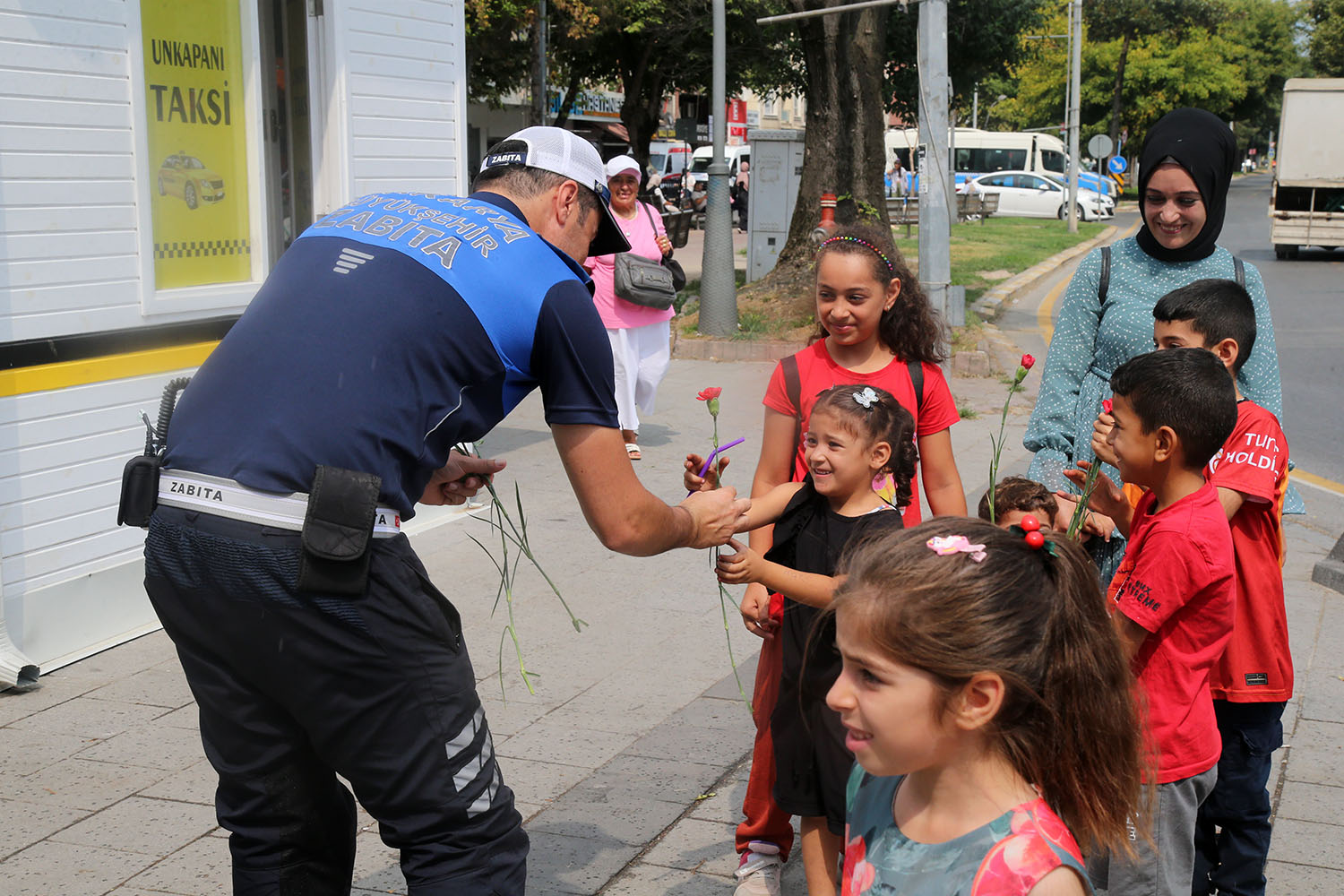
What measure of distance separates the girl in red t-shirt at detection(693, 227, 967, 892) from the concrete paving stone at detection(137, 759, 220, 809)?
170 cm

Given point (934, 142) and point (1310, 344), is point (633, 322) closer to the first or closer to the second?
point (934, 142)

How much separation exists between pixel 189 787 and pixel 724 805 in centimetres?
165

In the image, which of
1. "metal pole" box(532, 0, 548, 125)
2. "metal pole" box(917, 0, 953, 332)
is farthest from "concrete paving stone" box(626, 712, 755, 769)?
"metal pole" box(532, 0, 548, 125)

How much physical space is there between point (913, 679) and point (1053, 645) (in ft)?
0.71

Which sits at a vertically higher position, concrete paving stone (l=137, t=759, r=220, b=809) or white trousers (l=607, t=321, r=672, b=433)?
white trousers (l=607, t=321, r=672, b=433)

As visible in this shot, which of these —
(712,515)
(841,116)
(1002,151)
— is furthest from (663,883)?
(1002,151)

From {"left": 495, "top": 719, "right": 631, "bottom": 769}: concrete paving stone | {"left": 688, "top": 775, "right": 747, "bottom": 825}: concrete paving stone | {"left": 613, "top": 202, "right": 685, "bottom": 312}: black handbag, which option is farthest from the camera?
{"left": 613, "top": 202, "right": 685, "bottom": 312}: black handbag

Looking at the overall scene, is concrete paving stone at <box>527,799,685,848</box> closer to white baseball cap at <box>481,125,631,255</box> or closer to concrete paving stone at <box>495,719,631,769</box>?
concrete paving stone at <box>495,719,631,769</box>

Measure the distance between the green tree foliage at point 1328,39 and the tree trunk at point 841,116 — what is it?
184 feet

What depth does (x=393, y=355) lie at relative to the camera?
2334 mm

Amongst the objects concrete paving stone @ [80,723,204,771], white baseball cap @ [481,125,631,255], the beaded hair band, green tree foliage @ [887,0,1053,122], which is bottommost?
concrete paving stone @ [80,723,204,771]

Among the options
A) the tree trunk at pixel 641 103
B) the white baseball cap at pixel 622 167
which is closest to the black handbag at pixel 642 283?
the white baseball cap at pixel 622 167

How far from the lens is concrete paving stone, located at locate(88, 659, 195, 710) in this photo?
187 inches

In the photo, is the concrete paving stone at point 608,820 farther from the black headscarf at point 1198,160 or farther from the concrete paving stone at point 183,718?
the black headscarf at point 1198,160
